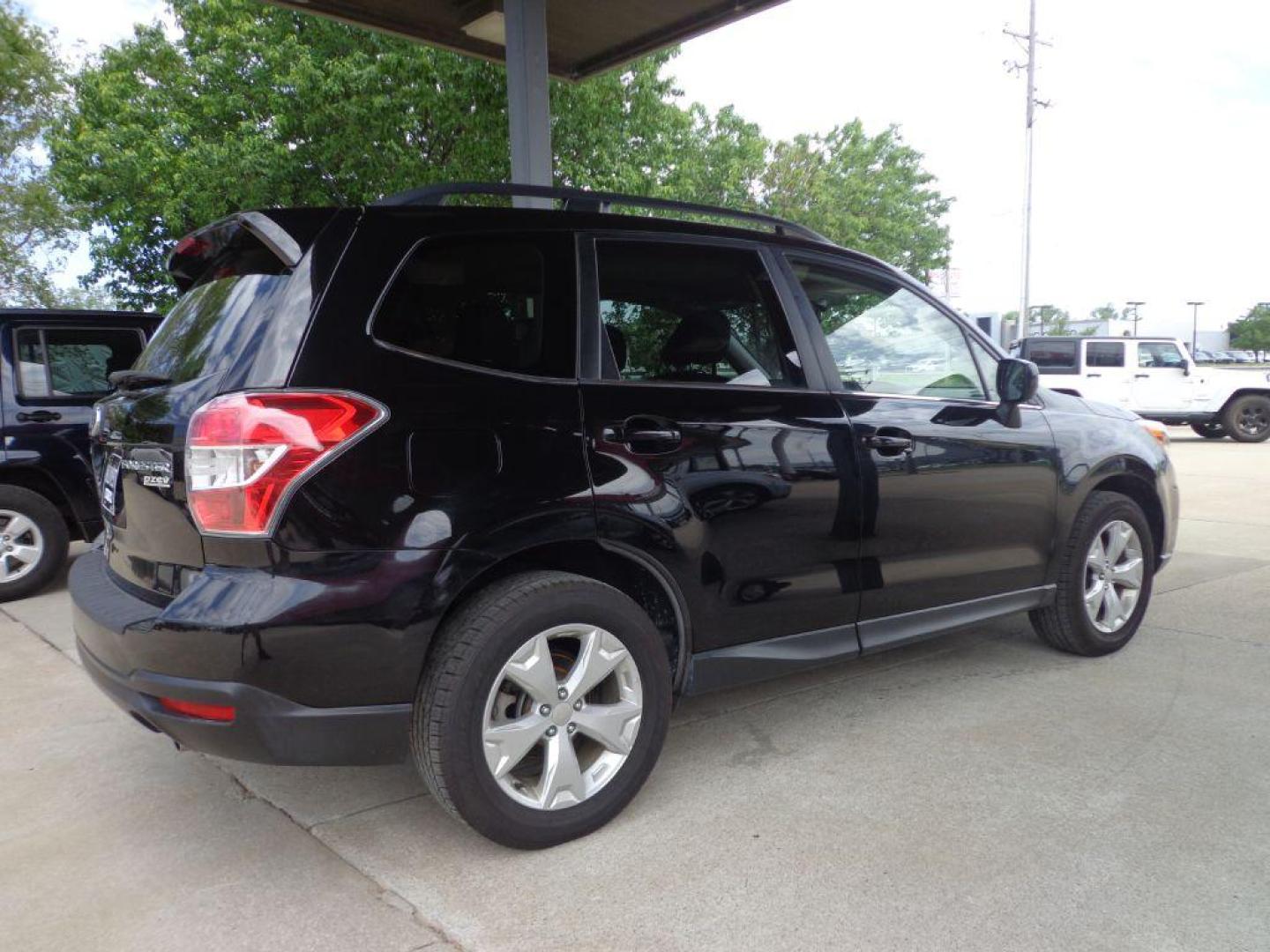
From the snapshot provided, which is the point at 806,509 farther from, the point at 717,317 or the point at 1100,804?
the point at 1100,804

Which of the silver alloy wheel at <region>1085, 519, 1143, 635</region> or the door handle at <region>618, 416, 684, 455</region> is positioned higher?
the door handle at <region>618, 416, 684, 455</region>

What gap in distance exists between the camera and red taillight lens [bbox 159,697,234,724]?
222 centimetres

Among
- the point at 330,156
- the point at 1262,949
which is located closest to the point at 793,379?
the point at 1262,949

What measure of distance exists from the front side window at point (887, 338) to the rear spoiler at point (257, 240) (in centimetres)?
166

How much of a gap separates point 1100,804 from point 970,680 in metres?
1.21

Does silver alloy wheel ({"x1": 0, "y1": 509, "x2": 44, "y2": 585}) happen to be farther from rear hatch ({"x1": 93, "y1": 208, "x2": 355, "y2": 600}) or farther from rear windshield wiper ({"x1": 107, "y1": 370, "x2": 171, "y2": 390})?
rear windshield wiper ({"x1": 107, "y1": 370, "x2": 171, "y2": 390})

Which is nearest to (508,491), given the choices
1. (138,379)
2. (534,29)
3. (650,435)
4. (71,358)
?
(650,435)

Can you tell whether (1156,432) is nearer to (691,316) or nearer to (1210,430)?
(691,316)

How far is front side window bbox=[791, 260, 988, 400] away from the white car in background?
1432 centimetres

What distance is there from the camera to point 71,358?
609cm

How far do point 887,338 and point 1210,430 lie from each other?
1818cm

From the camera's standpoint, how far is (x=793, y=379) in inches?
124

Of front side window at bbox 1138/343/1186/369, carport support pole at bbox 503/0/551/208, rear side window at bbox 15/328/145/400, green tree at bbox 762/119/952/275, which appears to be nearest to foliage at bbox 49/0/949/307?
carport support pole at bbox 503/0/551/208

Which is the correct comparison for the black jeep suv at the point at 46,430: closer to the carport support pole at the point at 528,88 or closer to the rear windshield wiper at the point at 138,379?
the carport support pole at the point at 528,88
